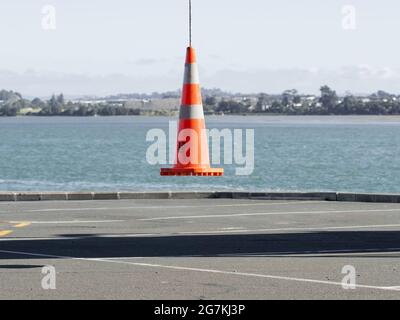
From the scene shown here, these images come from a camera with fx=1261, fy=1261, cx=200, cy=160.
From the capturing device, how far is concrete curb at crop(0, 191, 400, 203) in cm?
2159

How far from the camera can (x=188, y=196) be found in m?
22.4

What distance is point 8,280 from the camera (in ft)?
39.7

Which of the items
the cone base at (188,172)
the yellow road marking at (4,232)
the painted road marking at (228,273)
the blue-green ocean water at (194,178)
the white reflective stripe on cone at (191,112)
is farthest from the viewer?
the blue-green ocean water at (194,178)

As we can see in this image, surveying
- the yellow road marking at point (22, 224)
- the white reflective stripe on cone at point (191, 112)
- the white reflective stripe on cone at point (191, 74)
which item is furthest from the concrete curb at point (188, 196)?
the yellow road marking at point (22, 224)

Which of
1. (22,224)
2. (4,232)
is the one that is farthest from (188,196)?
(4,232)

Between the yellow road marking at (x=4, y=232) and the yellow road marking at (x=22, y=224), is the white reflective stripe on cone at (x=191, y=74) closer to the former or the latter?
the yellow road marking at (x=22, y=224)

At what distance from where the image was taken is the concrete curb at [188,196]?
21594mm

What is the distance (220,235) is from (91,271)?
12.2ft

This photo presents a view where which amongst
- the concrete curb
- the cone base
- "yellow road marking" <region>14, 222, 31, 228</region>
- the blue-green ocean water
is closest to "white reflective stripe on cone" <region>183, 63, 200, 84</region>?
the cone base

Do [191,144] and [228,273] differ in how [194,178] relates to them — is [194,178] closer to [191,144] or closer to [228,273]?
[191,144]

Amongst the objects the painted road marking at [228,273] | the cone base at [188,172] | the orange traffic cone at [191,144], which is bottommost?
the painted road marking at [228,273]

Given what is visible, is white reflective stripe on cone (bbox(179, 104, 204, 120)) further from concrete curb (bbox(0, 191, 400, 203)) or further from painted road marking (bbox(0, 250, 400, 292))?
painted road marking (bbox(0, 250, 400, 292))
